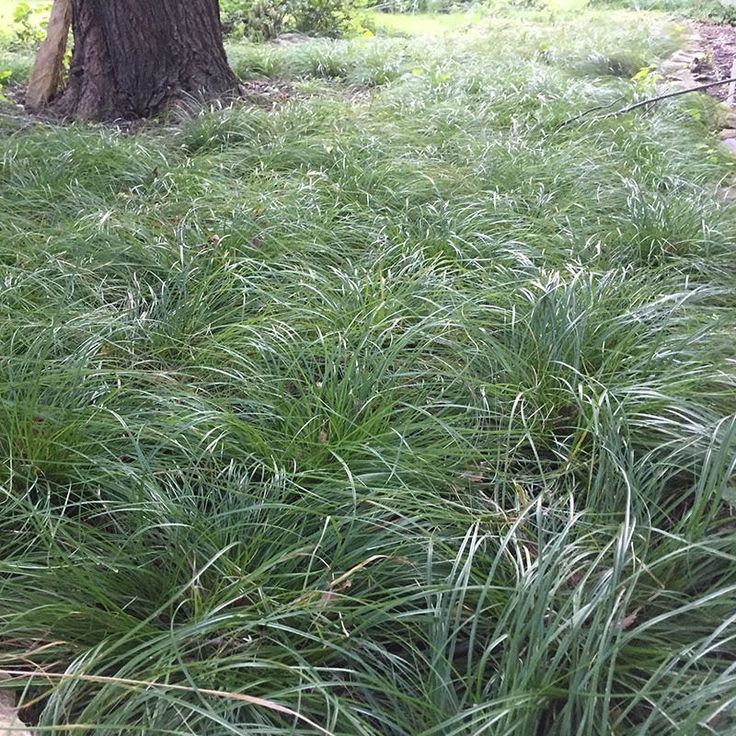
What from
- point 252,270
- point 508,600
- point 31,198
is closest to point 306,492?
point 508,600

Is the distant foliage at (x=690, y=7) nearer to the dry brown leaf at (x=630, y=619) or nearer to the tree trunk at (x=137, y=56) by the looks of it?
the tree trunk at (x=137, y=56)

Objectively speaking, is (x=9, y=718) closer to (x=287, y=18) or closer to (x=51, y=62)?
(x=51, y=62)

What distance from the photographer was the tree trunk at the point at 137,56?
173 inches

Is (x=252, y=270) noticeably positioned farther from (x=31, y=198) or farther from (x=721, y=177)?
(x=721, y=177)

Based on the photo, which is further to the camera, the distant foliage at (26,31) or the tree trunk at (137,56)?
the distant foliage at (26,31)

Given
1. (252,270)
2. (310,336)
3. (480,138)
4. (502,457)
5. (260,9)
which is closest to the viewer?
(502,457)

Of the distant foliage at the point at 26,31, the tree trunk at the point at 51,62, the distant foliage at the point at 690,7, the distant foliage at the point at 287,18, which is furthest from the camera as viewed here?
the distant foliage at the point at 690,7

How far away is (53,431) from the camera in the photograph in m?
1.51

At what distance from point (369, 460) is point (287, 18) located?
9749 mm

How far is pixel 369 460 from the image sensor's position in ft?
4.88

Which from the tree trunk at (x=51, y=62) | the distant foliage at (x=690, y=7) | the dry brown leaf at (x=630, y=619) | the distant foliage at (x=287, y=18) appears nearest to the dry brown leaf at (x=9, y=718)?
the dry brown leaf at (x=630, y=619)

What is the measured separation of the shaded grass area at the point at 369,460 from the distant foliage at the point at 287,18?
23.5ft

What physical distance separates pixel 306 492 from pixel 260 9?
9452 mm

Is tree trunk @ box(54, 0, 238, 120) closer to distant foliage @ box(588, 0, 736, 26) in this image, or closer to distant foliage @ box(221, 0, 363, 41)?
distant foliage @ box(221, 0, 363, 41)
